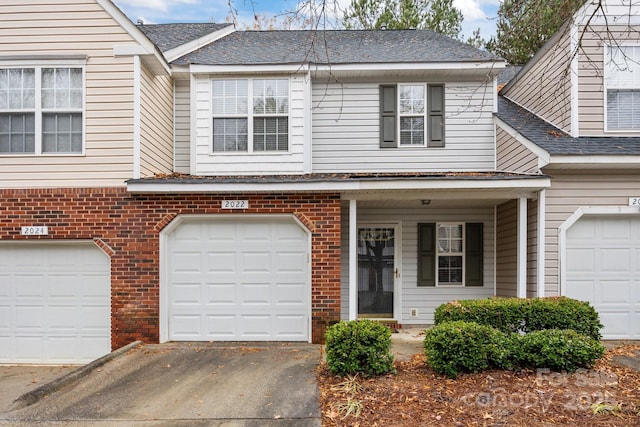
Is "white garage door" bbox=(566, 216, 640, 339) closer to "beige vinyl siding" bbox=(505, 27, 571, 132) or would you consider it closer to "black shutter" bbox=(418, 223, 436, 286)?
"beige vinyl siding" bbox=(505, 27, 571, 132)

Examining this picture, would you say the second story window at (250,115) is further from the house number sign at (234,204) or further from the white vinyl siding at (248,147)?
the house number sign at (234,204)

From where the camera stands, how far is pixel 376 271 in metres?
10.6

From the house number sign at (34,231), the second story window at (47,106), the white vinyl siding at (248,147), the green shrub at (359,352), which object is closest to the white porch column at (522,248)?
the green shrub at (359,352)

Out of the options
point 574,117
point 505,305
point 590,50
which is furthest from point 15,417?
point 590,50

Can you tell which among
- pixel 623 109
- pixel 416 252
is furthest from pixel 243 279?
pixel 623 109

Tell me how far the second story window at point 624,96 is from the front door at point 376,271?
181 inches

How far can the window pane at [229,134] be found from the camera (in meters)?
9.73

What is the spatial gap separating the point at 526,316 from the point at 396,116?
15.5 feet

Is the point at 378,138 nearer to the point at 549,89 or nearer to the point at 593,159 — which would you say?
the point at 549,89

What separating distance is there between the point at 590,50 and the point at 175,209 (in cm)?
790

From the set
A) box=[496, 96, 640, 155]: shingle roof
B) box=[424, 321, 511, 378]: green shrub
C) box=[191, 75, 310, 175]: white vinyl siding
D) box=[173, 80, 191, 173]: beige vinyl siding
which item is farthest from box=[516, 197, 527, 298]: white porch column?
box=[173, 80, 191, 173]: beige vinyl siding

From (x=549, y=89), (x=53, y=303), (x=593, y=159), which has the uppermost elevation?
(x=549, y=89)

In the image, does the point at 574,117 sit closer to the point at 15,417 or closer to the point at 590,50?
the point at 590,50

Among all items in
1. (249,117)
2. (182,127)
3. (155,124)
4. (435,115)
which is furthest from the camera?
(182,127)
